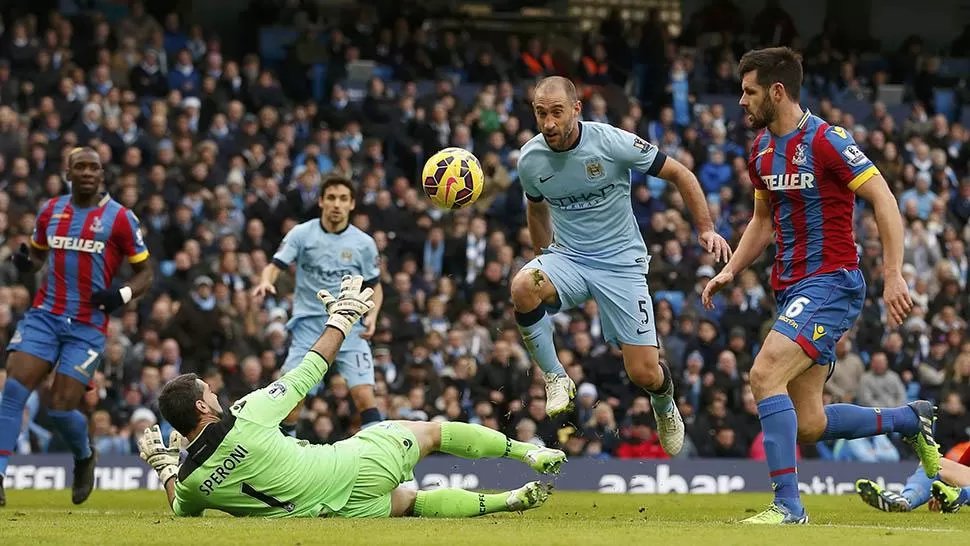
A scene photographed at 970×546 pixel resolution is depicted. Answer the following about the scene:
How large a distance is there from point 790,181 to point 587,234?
1999 mm

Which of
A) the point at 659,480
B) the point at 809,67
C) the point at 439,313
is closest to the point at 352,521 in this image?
the point at 659,480

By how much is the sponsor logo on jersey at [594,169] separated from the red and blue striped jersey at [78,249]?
180 inches

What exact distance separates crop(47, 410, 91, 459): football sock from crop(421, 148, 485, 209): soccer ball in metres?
4.04

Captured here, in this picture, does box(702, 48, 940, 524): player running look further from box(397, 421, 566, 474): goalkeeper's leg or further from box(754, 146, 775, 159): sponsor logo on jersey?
box(397, 421, 566, 474): goalkeeper's leg

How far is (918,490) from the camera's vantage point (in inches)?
448

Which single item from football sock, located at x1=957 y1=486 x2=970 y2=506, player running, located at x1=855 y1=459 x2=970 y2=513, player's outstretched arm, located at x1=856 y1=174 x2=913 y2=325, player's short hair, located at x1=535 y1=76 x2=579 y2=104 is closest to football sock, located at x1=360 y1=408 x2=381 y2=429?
player's short hair, located at x1=535 y1=76 x2=579 y2=104

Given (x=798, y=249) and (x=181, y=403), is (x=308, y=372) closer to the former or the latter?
(x=181, y=403)

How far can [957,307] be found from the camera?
23.0m

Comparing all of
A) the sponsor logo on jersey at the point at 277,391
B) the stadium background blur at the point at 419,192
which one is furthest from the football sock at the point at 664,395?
the stadium background blur at the point at 419,192

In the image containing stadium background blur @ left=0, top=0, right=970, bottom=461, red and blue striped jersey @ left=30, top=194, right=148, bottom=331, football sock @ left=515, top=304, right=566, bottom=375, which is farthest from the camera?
stadium background blur @ left=0, top=0, right=970, bottom=461

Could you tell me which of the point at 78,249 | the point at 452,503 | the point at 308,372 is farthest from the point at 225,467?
the point at 78,249

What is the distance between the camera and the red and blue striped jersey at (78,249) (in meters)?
13.6

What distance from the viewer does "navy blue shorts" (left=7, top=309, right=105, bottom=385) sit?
44.0 feet

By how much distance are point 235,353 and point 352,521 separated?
9.79m
